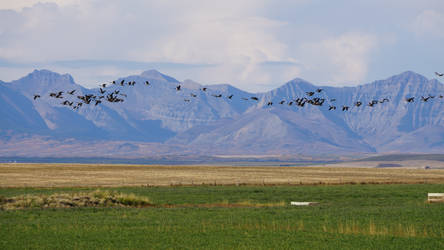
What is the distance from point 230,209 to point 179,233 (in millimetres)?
18809

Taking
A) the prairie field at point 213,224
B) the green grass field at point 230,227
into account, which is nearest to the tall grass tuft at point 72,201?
the prairie field at point 213,224

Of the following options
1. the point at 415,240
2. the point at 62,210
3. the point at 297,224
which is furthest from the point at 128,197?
the point at 415,240

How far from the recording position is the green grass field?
143 ft

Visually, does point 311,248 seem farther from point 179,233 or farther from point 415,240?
point 179,233

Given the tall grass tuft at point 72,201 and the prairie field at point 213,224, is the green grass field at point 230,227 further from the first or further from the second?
the tall grass tuft at point 72,201

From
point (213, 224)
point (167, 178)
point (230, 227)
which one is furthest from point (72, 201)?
point (167, 178)

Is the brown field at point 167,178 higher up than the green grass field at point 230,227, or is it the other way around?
the brown field at point 167,178

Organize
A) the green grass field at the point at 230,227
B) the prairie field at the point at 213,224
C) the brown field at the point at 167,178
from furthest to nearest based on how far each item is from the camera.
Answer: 1. the brown field at the point at 167,178
2. the prairie field at the point at 213,224
3. the green grass field at the point at 230,227

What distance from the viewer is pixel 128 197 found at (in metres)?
74.7

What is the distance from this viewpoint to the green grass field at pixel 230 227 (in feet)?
143

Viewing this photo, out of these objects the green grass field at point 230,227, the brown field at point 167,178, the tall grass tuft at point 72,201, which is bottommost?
the green grass field at point 230,227

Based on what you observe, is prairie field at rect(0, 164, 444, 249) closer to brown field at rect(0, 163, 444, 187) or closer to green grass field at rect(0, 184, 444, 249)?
green grass field at rect(0, 184, 444, 249)

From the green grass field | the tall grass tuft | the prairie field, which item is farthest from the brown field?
the green grass field

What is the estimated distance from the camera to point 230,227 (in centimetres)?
5209
